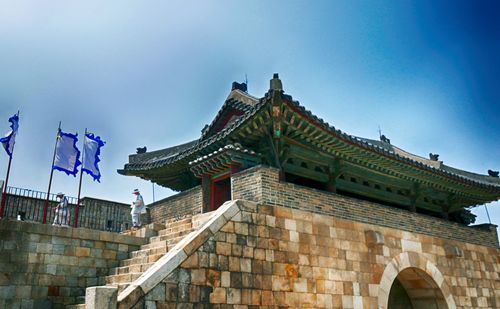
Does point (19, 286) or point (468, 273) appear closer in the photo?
point (19, 286)

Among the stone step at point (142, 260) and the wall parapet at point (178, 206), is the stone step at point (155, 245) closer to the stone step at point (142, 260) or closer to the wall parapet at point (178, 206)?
the stone step at point (142, 260)

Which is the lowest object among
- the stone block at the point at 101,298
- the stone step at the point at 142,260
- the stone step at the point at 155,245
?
the stone block at the point at 101,298

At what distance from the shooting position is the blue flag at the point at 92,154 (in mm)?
12020

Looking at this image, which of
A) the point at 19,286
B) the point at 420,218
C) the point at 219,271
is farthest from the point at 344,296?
the point at 19,286

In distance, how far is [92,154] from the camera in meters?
12.1

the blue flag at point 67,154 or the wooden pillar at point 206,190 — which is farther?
the wooden pillar at point 206,190

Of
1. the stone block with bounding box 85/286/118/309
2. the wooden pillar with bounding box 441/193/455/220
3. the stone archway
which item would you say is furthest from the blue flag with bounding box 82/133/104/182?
the wooden pillar with bounding box 441/193/455/220

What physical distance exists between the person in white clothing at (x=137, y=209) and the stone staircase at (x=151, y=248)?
239cm

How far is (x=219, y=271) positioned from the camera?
826cm

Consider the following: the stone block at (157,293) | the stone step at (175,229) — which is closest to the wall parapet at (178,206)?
the stone step at (175,229)

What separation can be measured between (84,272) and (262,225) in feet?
12.3

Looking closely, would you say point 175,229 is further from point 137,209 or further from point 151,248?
point 137,209

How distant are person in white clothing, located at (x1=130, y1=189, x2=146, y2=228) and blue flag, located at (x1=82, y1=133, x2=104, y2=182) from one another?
4.92ft

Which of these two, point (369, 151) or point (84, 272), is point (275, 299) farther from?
point (369, 151)
